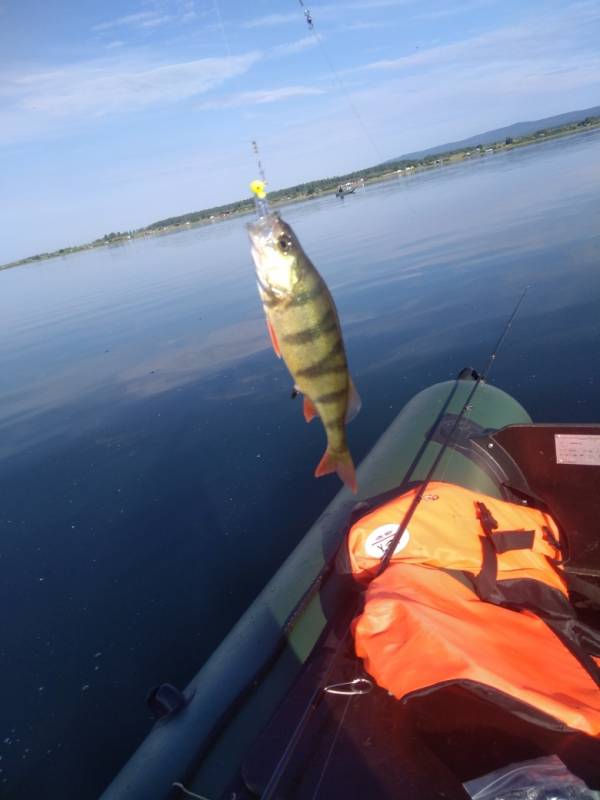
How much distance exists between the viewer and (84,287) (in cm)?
2980

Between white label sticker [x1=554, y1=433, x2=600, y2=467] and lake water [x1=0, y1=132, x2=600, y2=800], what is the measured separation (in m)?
2.77

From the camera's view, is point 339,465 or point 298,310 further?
point 339,465

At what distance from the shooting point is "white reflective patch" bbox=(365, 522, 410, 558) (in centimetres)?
287

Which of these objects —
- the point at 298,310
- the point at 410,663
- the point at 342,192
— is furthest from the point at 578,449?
the point at 342,192

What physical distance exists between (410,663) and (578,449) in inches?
97.1

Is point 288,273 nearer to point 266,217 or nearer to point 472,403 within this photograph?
point 266,217

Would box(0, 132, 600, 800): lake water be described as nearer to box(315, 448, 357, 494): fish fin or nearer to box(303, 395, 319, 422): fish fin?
box(315, 448, 357, 494): fish fin

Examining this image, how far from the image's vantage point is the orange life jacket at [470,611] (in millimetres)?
2137

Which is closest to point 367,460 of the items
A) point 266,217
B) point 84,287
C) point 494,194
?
point 266,217

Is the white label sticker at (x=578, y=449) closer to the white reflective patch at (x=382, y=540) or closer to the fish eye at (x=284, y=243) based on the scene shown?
the white reflective patch at (x=382, y=540)

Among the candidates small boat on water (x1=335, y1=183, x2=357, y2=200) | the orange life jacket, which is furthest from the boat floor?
small boat on water (x1=335, y1=183, x2=357, y2=200)

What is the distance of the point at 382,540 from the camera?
9.61 ft

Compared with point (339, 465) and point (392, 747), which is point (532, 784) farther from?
point (339, 465)

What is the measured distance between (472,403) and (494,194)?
24.4 meters
